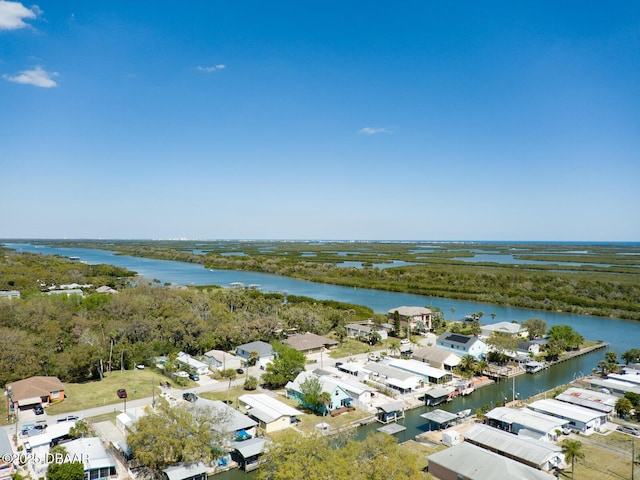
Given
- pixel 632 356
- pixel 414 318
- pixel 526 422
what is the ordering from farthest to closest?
pixel 414 318 → pixel 632 356 → pixel 526 422

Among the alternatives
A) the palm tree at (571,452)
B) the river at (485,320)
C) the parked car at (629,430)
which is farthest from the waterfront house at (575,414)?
the palm tree at (571,452)

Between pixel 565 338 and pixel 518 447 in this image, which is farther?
pixel 565 338

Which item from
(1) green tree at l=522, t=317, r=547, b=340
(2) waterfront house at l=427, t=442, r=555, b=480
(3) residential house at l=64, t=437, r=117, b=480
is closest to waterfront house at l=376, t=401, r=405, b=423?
(2) waterfront house at l=427, t=442, r=555, b=480

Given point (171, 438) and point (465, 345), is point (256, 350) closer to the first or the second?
point (171, 438)

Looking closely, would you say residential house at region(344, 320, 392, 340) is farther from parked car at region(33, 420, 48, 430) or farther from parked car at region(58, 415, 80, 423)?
parked car at region(33, 420, 48, 430)

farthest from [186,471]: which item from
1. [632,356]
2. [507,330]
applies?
[507,330]

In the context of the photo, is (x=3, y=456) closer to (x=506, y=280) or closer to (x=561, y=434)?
(x=561, y=434)

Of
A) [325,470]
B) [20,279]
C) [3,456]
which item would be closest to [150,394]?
[3,456]

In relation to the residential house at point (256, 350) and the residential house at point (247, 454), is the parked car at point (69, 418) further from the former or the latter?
the residential house at point (256, 350)

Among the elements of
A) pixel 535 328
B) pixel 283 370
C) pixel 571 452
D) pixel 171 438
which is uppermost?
pixel 171 438
